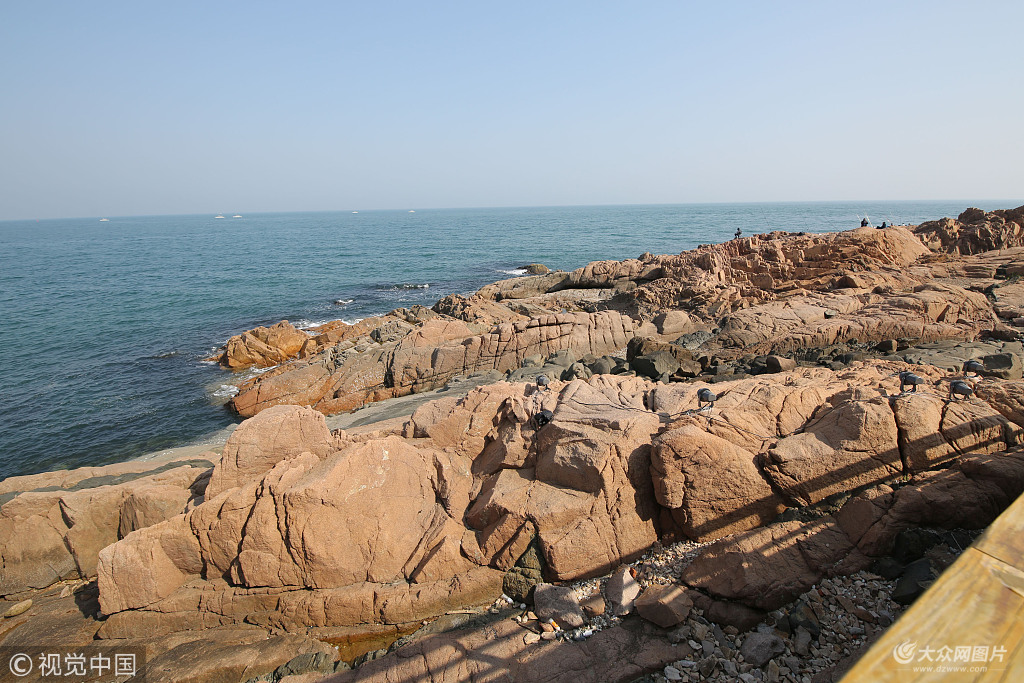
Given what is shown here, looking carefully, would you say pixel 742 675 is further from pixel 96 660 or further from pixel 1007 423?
pixel 96 660

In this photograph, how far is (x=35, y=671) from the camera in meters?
6.20

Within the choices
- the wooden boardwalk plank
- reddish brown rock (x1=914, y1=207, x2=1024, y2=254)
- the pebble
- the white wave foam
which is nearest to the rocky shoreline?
the pebble

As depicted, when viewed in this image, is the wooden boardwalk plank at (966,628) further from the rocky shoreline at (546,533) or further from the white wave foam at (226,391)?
the white wave foam at (226,391)

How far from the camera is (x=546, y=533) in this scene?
6.88m

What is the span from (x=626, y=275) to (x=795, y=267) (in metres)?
9.76

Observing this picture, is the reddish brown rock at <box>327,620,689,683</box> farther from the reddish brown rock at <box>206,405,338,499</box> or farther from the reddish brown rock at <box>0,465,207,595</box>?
the reddish brown rock at <box>0,465,207,595</box>

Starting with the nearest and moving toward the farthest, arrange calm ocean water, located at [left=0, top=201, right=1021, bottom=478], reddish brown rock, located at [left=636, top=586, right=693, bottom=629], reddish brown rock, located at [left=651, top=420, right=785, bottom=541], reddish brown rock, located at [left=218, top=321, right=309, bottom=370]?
1. reddish brown rock, located at [left=636, top=586, right=693, bottom=629]
2. reddish brown rock, located at [left=651, top=420, right=785, bottom=541]
3. calm ocean water, located at [left=0, top=201, right=1021, bottom=478]
4. reddish brown rock, located at [left=218, top=321, right=309, bottom=370]

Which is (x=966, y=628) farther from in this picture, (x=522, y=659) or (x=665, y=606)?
(x=522, y=659)

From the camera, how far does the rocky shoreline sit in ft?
18.0

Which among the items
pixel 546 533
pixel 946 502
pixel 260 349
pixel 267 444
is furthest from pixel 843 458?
pixel 260 349

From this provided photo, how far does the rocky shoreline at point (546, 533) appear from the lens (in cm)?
548

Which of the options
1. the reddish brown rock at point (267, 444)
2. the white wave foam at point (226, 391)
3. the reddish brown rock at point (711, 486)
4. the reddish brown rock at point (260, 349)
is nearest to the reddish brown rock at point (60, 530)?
the reddish brown rock at point (267, 444)

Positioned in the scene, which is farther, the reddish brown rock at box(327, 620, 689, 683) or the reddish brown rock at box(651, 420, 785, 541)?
the reddish brown rock at box(651, 420, 785, 541)

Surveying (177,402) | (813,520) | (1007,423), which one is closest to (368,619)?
(813,520)
